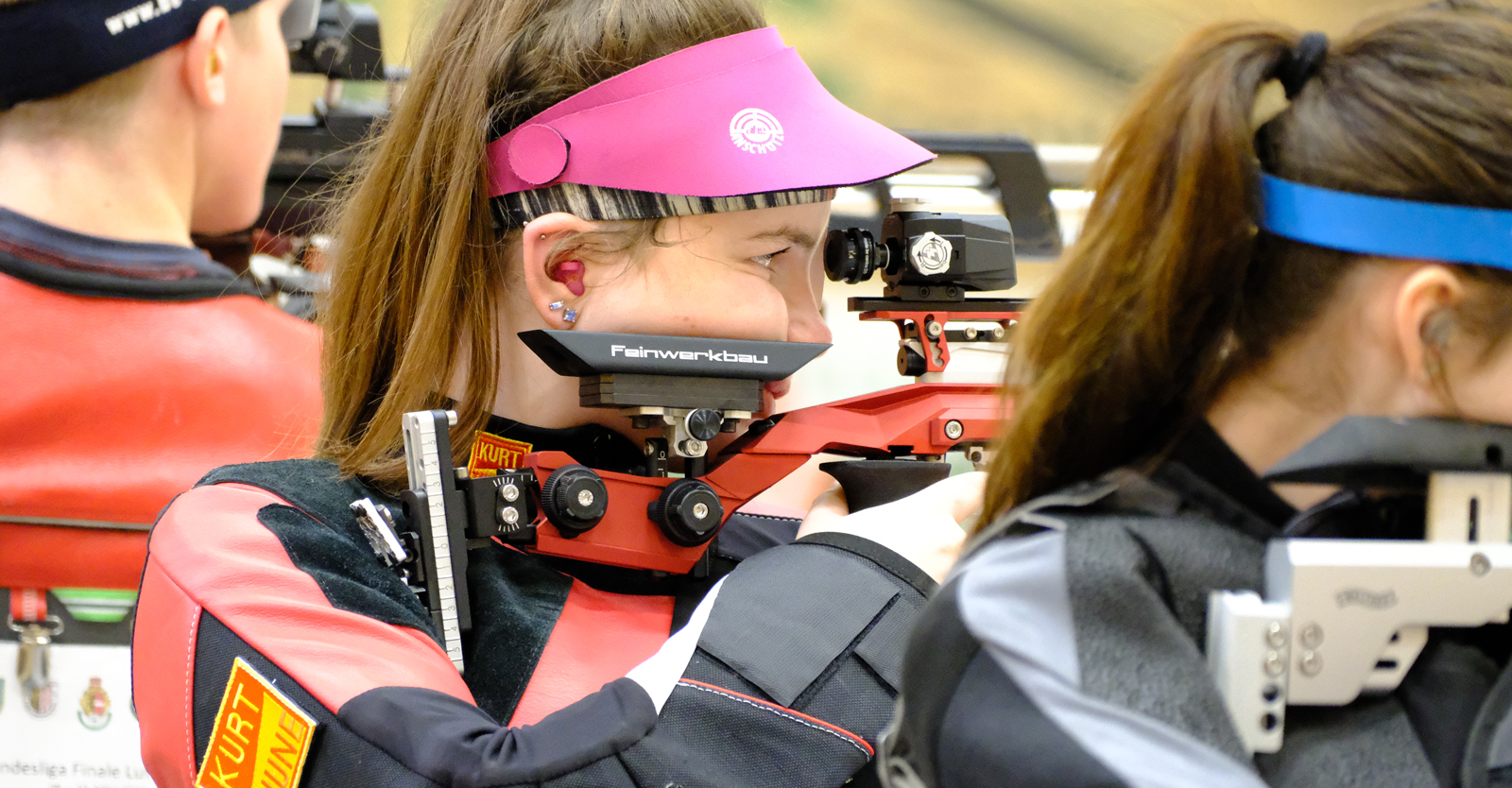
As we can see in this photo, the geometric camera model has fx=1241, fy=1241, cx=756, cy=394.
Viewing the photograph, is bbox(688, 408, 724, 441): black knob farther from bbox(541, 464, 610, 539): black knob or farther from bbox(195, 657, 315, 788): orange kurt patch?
bbox(195, 657, 315, 788): orange kurt patch

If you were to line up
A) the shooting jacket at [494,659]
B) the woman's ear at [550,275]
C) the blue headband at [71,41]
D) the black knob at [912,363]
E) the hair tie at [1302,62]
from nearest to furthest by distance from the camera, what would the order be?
the hair tie at [1302,62]
the shooting jacket at [494,659]
the woman's ear at [550,275]
the black knob at [912,363]
the blue headband at [71,41]

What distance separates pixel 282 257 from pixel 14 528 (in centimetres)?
95

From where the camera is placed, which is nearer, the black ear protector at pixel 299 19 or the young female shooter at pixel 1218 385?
the young female shooter at pixel 1218 385

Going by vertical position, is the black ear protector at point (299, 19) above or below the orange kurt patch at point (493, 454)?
above

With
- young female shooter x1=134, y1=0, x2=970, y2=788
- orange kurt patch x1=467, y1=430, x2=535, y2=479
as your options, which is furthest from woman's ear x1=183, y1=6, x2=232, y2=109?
orange kurt patch x1=467, y1=430, x2=535, y2=479

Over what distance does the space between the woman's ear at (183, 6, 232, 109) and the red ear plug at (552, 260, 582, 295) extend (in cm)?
75

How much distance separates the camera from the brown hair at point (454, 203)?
3.59 ft

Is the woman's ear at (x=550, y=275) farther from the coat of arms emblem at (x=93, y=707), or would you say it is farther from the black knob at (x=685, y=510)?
the coat of arms emblem at (x=93, y=707)

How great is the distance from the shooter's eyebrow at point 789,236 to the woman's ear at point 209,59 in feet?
2.84

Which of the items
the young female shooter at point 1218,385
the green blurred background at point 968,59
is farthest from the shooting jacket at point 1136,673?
the green blurred background at point 968,59

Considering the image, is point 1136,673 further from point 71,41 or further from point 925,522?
point 71,41

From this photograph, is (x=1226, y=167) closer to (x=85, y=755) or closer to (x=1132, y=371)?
(x=1132, y=371)

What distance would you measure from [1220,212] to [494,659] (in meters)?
0.65

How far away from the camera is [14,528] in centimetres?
145
